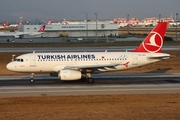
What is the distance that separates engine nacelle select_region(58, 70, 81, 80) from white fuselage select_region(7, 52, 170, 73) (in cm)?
95

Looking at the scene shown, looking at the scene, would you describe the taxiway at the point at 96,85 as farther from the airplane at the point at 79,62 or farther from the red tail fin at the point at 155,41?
the red tail fin at the point at 155,41

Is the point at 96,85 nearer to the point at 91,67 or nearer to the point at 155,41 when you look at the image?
the point at 91,67

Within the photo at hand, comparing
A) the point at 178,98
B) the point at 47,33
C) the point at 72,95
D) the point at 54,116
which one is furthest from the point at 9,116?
the point at 47,33

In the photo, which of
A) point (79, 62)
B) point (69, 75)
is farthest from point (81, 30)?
point (69, 75)

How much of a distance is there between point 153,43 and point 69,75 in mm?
10883

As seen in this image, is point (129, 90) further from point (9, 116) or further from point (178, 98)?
point (9, 116)

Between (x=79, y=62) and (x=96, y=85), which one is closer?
(x=96, y=85)

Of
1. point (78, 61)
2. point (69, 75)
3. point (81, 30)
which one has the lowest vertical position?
point (69, 75)

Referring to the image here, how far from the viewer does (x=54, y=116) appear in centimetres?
2180

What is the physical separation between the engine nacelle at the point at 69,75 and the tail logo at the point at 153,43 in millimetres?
9065

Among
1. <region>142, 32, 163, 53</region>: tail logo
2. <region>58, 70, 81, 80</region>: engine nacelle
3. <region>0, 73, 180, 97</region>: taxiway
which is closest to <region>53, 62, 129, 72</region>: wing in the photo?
<region>58, 70, 81, 80</region>: engine nacelle

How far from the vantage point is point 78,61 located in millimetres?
38656

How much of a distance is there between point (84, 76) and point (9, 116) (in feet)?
57.7

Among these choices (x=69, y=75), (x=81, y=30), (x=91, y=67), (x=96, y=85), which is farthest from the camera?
(x=81, y=30)
